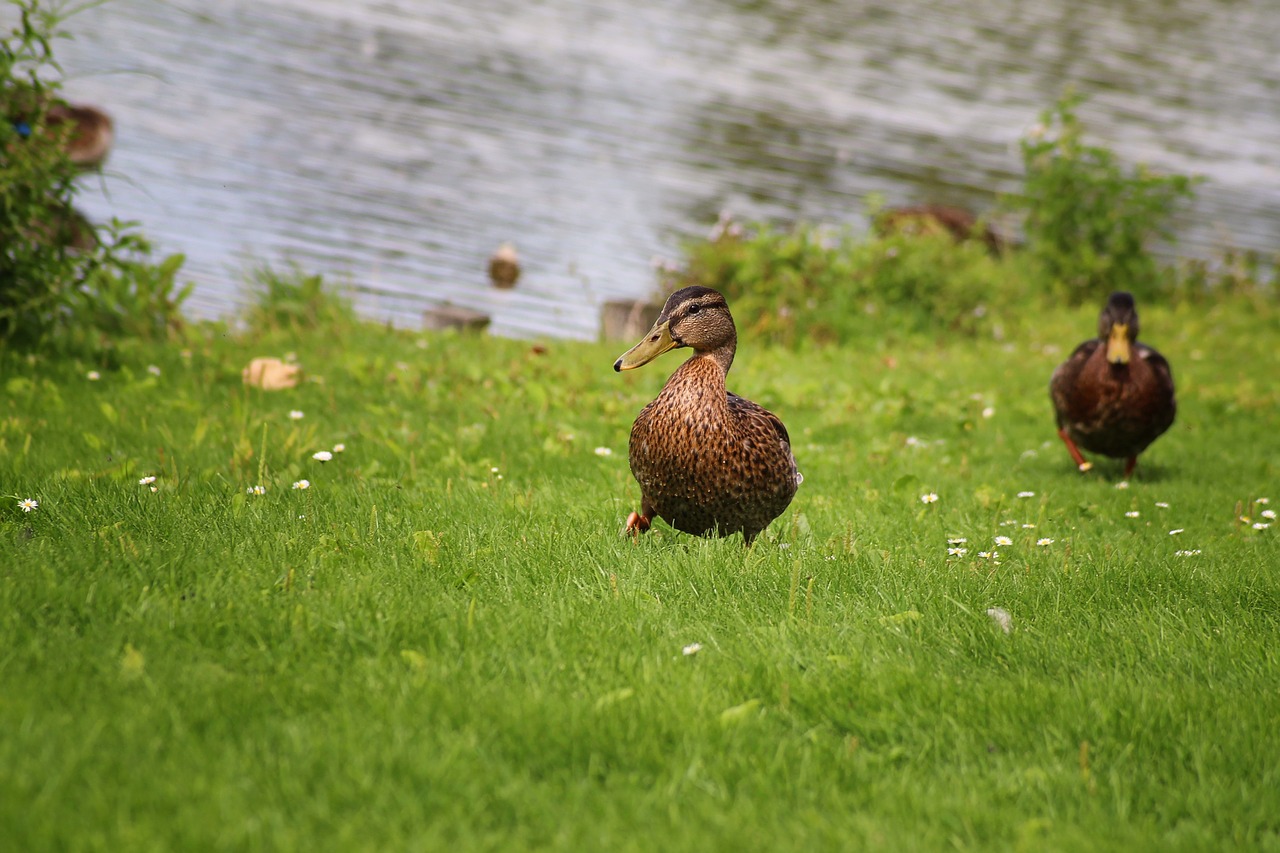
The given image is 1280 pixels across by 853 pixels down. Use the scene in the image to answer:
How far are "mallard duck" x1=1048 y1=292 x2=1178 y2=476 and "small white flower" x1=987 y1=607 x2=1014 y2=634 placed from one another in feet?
10.8

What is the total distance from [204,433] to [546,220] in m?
10.1

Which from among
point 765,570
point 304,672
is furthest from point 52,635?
point 765,570

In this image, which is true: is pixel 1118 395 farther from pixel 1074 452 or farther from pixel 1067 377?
pixel 1074 452

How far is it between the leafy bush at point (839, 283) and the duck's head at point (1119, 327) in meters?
4.19

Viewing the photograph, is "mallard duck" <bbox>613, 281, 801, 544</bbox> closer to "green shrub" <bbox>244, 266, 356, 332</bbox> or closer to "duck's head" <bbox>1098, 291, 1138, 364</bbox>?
"duck's head" <bbox>1098, 291, 1138, 364</bbox>

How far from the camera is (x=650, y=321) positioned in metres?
11.0

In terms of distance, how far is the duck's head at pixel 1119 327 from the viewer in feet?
22.5

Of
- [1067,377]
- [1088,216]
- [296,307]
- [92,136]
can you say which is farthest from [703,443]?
[1088,216]

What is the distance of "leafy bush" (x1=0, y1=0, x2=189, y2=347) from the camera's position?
6.88 m

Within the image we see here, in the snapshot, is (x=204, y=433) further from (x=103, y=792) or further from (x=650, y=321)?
(x=650, y=321)

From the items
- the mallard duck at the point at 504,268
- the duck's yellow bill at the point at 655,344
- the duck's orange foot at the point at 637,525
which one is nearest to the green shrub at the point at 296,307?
the mallard duck at the point at 504,268

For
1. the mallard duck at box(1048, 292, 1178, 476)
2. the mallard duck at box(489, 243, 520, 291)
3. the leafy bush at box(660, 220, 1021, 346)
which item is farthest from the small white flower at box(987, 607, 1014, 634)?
the mallard duck at box(489, 243, 520, 291)

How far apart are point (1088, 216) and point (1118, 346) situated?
8.40 meters

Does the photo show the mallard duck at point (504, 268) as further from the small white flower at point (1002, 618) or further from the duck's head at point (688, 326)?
the small white flower at point (1002, 618)
